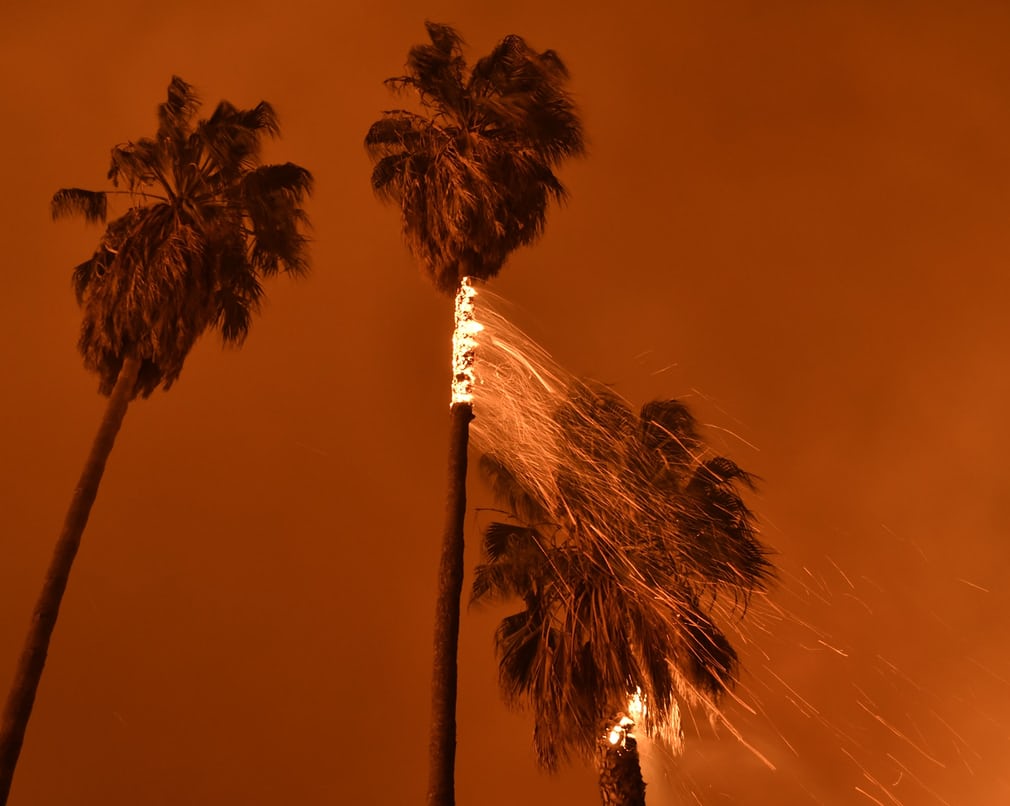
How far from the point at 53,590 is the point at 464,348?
6.11 meters

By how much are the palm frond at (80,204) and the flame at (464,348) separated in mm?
6853

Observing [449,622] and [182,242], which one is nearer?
[449,622]

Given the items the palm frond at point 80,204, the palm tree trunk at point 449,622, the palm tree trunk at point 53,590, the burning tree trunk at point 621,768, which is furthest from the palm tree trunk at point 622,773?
the palm frond at point 80,204

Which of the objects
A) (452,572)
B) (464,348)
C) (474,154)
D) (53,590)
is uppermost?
(474,154)

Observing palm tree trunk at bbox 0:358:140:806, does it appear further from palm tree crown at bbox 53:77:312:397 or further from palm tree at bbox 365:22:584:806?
palm tree at bbox 365:22:584:806

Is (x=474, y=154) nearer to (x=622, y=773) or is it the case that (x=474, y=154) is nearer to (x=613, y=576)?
(x=613, y=576)

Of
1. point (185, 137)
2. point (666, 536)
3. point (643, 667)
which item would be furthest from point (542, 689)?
point (185, 137)

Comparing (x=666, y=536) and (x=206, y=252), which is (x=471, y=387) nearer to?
(x=666, y=536)

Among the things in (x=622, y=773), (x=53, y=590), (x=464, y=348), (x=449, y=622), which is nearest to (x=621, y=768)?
(x=622, y=773)

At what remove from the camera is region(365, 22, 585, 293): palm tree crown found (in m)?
13.2

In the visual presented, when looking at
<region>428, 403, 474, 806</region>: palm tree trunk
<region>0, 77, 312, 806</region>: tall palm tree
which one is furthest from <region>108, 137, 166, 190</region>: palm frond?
<region>428, 403, 474, 806</region>: palm tree trunk

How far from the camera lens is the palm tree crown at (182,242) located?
556 inches

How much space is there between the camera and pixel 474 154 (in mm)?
13336

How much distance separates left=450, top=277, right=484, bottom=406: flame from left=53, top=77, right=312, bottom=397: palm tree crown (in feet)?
13.3
